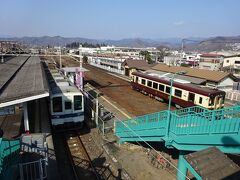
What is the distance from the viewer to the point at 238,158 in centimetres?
1255

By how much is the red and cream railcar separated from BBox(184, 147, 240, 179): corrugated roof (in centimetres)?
1241

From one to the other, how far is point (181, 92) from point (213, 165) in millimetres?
15429

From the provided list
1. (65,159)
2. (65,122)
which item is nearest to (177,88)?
(65,122)

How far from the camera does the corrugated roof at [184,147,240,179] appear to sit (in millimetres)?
6418

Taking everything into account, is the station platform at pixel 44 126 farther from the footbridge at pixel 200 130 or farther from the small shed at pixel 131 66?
the small shed at pixel 131 66

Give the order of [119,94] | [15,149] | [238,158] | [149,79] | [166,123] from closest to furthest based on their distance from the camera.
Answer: [15,149] < [166,123] < [238,158] < [149,79] < [119,94]

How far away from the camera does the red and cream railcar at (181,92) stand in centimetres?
1894

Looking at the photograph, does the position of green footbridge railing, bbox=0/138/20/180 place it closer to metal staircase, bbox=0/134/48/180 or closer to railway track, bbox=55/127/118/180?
metal staircase, bbox=0/134/48/180

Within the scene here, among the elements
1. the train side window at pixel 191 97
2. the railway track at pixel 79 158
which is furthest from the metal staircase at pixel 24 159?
the train side window at pixel 191 97

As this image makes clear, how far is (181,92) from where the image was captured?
21.6 m

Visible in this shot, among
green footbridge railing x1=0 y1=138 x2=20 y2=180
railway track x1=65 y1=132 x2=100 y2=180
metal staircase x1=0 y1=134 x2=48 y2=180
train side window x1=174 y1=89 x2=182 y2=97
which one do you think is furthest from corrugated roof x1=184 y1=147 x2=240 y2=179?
train side window x1=174 y1=89 x2=182 y2=97

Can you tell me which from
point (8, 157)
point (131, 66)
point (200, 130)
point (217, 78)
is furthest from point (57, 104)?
point (131, 66)

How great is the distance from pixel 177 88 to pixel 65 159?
13767 millimetres

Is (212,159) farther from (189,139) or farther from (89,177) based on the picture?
(89,177)
